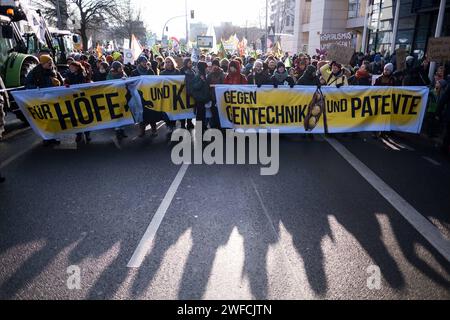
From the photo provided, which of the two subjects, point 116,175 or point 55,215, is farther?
point 116,175

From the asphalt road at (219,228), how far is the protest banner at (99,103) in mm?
776

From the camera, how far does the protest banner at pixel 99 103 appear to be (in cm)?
742

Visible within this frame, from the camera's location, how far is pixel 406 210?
16.0 ft

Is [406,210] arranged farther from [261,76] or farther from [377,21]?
[377,21]

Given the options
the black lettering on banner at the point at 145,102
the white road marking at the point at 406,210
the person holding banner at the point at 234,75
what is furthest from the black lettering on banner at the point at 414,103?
the black lettering on banner at the point at 145,102

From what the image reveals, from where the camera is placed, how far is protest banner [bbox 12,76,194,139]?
742cm

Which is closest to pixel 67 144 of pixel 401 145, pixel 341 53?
pixel 401 145

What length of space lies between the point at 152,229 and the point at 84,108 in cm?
439

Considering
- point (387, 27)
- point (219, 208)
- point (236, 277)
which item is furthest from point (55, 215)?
point (387, 27)

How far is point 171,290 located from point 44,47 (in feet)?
39.8

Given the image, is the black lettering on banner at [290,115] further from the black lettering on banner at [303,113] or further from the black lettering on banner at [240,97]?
the black lettering on banner at [240,97]

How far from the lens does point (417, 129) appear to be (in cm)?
812

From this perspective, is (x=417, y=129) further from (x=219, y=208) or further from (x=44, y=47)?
(x=44, y=47)

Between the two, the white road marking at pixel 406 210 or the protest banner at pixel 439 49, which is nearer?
the white road marking at pixel 406 210
